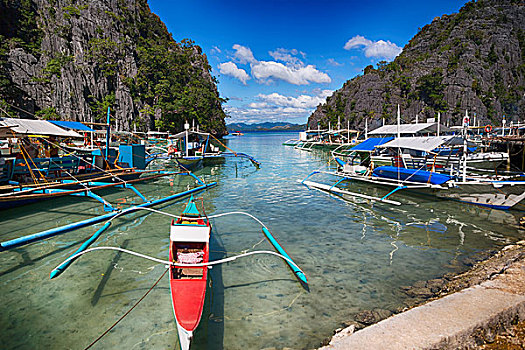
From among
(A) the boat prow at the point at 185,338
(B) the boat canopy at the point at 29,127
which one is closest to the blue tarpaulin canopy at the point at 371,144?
(A) the boat prow at the point at 185,338

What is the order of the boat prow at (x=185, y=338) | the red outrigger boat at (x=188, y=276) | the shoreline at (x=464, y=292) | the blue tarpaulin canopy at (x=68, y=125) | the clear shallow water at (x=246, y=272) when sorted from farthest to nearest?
the blue tarpaulin canopy at (x=68, y=125) → the clear shallow water at (x=246, y=272) → the red outrigger boat at (x=188, y=276) → the boat prow at (x=185, y=338) → the shoreline at (x=464, y=292)

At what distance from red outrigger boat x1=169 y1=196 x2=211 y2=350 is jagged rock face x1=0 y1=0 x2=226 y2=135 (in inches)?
2124

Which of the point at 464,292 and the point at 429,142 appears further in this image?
the point at 429,142

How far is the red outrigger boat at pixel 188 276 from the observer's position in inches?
136

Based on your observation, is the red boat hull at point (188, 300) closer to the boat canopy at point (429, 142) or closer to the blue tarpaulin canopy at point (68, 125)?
the boat canopy at point (429, 142)

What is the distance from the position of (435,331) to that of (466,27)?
383 feet

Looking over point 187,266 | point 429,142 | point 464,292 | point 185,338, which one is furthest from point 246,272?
point 429,142

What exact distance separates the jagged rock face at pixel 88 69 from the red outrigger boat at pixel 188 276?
177 feet

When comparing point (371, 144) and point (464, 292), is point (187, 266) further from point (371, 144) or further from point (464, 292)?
point (371, 144)

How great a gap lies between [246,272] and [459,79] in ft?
292

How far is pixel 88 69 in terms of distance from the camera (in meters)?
53.6

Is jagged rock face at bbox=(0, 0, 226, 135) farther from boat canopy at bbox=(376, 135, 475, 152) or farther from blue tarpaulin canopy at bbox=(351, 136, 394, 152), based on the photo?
boat canopy at bbox=(376, 135, 475, 152)

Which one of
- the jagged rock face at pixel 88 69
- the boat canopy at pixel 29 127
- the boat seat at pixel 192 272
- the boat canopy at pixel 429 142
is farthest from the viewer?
the jagged rock face at pixel 88 69

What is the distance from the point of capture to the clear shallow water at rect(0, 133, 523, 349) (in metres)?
4.57
